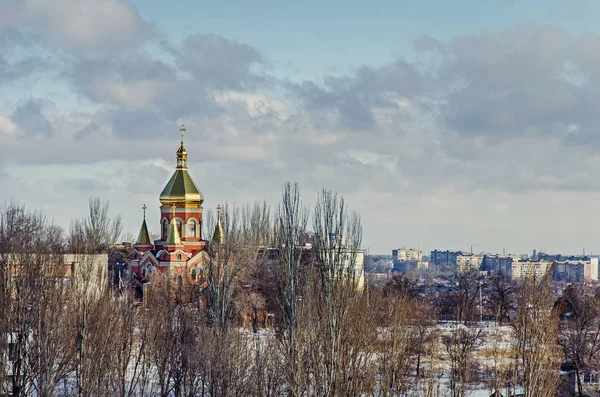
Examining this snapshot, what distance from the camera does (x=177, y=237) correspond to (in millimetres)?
62156

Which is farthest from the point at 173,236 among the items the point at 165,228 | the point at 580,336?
the point at 580,336

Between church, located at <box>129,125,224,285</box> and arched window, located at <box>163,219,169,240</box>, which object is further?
arched window, located at <box>163,219,169,240</box>

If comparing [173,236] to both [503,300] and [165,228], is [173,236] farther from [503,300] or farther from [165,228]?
[503,300]

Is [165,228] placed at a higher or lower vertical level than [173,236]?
higher

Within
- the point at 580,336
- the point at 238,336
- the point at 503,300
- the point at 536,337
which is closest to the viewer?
the point at 536,337

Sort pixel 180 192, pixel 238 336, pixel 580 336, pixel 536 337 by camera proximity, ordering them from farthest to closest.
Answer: pixel 180 192
pixel 580 336
pixel 238 336
pixel 536 337

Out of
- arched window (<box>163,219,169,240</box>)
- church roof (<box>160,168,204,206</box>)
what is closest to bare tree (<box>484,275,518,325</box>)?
church roof (<box>160,168,204,206</box>)

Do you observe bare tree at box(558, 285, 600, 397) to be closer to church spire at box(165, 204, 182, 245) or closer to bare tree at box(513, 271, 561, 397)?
bare tree at box(513, 271, 561, 397)

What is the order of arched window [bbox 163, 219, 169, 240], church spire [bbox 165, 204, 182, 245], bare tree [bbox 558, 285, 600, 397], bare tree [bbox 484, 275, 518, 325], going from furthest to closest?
bare tree [bbox 484, 275, 518, 325] < arched window [bbox 163, 219, 169, 240] < church spire [bbox 165, 204, 182, 245] < bare tree [bbox 558, 285, 600, 397]

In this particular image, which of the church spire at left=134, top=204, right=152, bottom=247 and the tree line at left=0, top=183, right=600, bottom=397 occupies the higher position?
the church spire at left=134, top=204, right=152, bottom=247

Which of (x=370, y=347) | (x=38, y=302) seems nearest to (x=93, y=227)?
(x=38, y=302)

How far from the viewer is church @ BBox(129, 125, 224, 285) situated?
62031 millimetres

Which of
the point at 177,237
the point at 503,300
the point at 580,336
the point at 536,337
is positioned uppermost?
the point at 177,237

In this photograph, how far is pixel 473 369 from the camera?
39.0 metres
